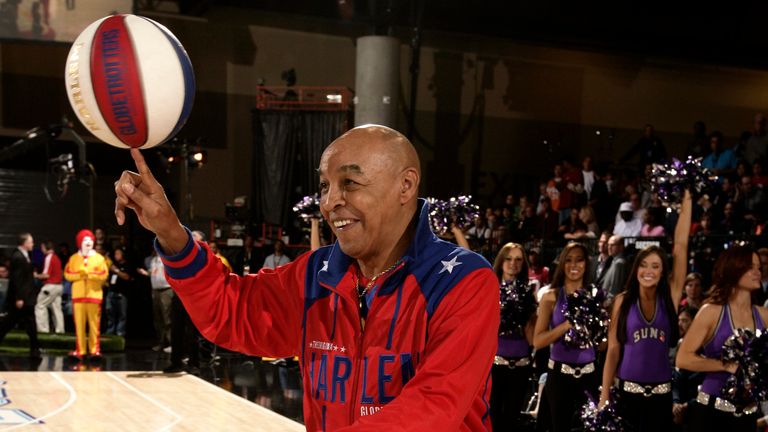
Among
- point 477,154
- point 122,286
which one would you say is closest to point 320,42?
point 477,154

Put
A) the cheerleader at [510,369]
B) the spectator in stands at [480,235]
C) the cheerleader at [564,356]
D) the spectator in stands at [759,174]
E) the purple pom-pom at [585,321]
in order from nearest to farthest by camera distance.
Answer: the purple pom-pom at [585,321]
the cheerleader at [564,356]
the cheerleader at [510,369]
the spectator in stands at [759,174]
the spectator in stands at [480,235]

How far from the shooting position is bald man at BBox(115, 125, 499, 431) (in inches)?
78.7

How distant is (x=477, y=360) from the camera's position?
2012mm

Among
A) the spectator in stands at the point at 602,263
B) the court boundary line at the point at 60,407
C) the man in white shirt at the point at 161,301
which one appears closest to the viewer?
the court boundary line at the point at 60,407

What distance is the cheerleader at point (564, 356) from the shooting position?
6.16 metres

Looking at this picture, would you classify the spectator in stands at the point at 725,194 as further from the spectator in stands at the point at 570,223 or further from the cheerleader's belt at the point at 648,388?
the cheerleader's belt at the point at 648,388

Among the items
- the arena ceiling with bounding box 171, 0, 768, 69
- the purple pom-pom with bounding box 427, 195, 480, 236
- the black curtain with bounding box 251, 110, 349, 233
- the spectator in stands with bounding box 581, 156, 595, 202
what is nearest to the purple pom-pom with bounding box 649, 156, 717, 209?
the purple pom-pom with bounding box 427, 195, 480, 236

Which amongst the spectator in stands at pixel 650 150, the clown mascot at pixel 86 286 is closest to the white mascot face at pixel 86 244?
the clown mascot at pixel 86 286

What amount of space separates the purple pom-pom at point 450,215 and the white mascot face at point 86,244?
573cm

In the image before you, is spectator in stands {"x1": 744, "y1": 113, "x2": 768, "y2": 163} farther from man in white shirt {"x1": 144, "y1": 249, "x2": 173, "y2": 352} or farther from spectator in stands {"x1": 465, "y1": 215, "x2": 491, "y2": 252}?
man in white shirt {"x1": 144, "y1": 249, "x2": 173, "y2": 352}

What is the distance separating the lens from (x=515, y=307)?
6.70m

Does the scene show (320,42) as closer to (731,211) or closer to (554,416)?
(731,211)

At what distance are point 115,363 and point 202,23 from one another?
30.6ft

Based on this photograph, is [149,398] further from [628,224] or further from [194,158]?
[194,158]
